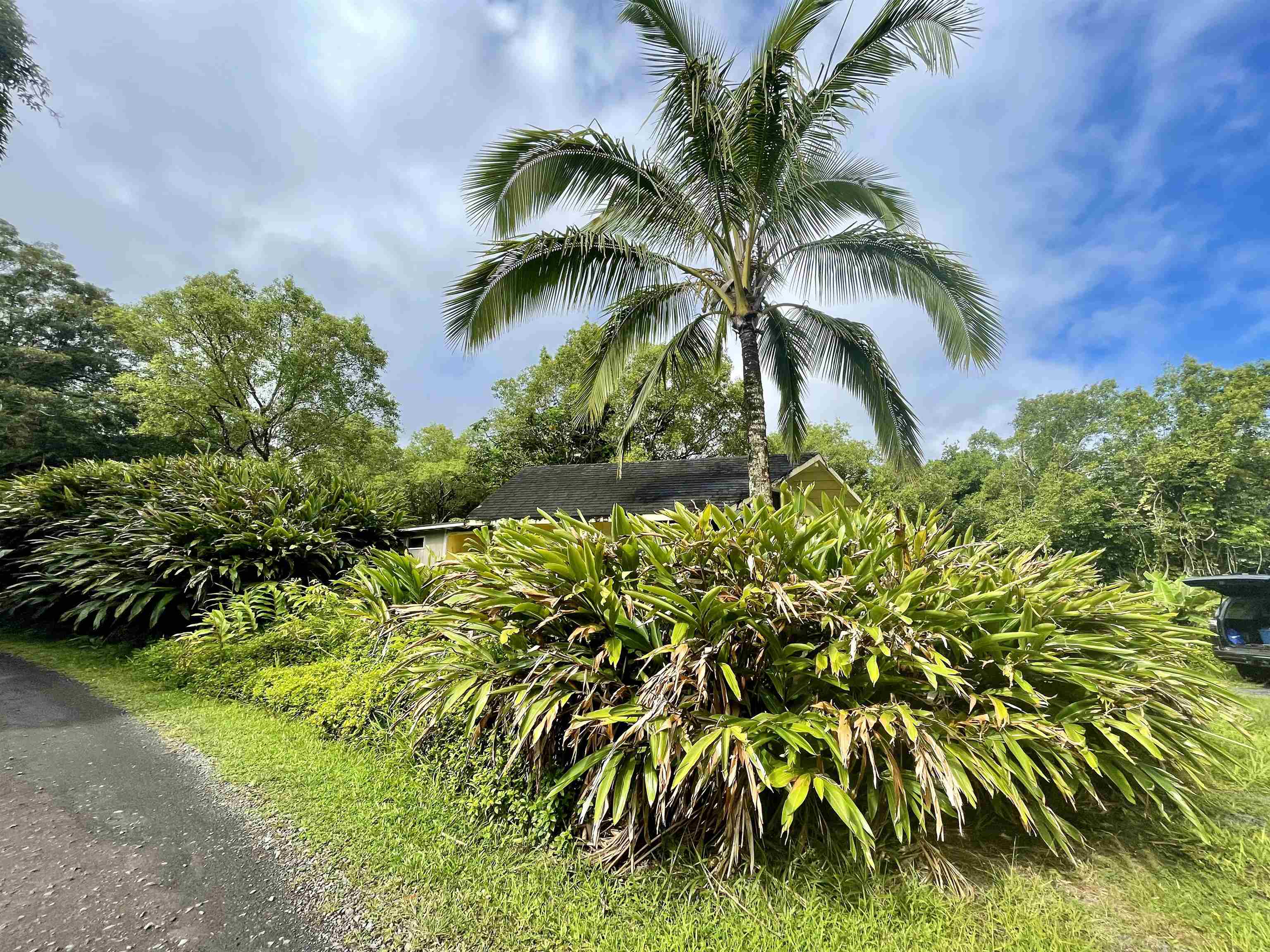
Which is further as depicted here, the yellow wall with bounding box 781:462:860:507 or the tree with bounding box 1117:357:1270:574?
the tree with bounding box 1117:357:1270:574

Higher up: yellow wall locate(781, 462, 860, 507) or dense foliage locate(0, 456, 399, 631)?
yellow wall locate(781, 462, 860, 507)

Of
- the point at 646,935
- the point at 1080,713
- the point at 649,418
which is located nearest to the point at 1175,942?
the point at 1080,713

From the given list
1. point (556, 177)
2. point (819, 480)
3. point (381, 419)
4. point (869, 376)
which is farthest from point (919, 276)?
point (381, 419)

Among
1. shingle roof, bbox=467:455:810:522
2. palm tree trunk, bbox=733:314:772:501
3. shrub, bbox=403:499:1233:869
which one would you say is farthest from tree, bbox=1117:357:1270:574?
shrub, bbox=403:499:1233:869

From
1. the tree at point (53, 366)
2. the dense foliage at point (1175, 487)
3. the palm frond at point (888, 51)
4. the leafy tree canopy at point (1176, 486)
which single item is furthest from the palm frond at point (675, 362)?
the tree at point (53, 366)

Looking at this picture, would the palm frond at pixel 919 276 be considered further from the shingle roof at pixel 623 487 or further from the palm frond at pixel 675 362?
the shingle roof at pixel 623 487

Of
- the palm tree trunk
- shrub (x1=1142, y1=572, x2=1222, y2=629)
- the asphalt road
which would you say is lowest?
the asphalt road

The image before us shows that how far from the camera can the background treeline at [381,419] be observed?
1457cm

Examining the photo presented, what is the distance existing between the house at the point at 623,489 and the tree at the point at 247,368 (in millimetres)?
6056

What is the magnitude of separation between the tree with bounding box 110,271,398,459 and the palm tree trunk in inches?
563

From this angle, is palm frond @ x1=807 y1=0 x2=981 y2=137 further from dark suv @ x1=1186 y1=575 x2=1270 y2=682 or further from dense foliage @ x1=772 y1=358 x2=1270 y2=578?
dense foliage @ x1=772 y1=358 x2=1270 y2=578

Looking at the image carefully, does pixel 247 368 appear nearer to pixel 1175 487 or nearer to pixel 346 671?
pixel 346 671

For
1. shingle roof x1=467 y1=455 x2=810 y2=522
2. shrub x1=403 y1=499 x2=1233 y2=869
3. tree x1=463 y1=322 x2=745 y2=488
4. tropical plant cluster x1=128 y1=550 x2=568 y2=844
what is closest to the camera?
shrub x1=403 y1=499 x2=1233 y2=869

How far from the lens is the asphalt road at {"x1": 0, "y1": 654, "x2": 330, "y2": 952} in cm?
180
